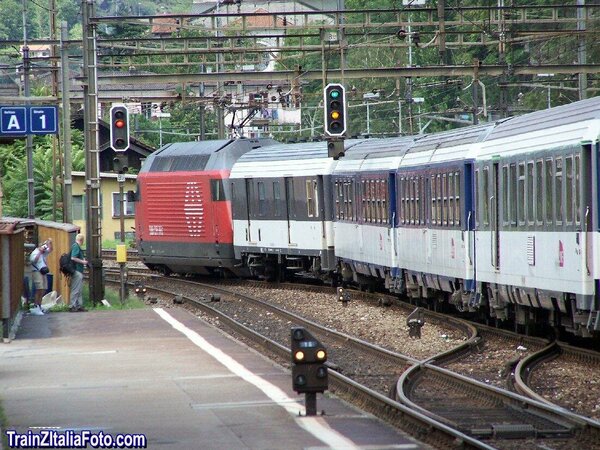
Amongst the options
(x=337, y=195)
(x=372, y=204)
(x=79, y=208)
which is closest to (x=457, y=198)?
(x=372, y=204)

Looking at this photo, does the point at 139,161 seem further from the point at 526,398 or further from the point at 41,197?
the point at 526,398

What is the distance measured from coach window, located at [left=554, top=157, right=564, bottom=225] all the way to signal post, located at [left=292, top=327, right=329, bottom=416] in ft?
16.5

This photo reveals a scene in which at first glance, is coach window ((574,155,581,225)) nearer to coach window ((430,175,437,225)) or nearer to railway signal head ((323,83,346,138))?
coach window ((430,175,437,225))

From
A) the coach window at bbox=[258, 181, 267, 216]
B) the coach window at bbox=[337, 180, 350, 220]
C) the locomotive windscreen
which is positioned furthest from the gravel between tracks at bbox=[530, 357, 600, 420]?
the locomotive windscreen

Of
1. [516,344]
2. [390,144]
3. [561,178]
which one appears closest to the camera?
[561,178]

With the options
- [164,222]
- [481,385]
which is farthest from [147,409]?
[164,222]

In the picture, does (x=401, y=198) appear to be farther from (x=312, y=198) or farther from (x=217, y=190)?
(x=217, y=190)

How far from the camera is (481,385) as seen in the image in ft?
47.4

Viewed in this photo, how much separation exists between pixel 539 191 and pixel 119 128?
11.1 metres

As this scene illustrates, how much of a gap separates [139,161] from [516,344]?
2086 inches

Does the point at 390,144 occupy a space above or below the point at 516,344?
above

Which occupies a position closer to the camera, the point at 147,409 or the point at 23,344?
the point at 147,409

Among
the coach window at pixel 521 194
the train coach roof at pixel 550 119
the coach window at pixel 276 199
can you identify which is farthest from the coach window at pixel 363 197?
the coach window at pixel 521 194

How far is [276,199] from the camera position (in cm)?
3666
